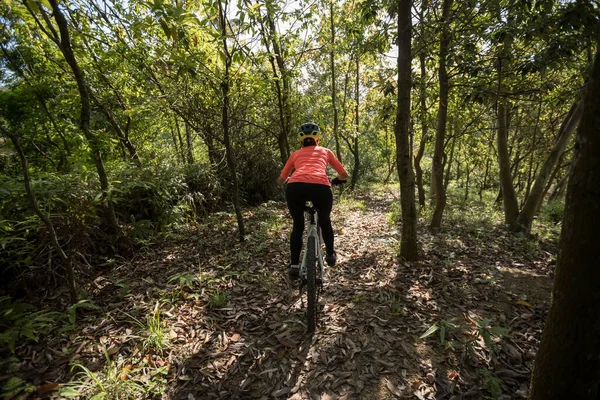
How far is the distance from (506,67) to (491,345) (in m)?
5.20

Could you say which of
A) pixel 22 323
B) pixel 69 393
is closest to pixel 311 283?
pixel 69 393

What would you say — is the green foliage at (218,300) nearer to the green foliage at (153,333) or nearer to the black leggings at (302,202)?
the green foliage at (153,333)

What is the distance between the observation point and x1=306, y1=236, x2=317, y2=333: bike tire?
328 cm

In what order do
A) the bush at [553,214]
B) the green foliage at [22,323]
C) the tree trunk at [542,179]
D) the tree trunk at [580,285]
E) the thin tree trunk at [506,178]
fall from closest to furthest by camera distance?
the tree trunk at [580,285] < the green foliage at [22,323] < the tree trunk at [542,179] < the thin tree trunk at [506,178] < the bush at [553,214]

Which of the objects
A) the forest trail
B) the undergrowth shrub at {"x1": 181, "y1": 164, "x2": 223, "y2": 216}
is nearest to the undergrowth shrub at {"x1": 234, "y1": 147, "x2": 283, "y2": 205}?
the undergrowth shrub at {"x1": 181, "y1": 164, "x2": 223, "y2": 216}

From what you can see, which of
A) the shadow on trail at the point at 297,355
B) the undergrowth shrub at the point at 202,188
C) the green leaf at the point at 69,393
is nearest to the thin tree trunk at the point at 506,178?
the shadow on trail at the point at 297,355

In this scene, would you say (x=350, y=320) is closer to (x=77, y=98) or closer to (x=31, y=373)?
(x=31, y=373)

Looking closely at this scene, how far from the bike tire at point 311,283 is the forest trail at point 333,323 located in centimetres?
20

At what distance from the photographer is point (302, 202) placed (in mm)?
3773

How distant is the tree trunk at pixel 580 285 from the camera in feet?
4.17

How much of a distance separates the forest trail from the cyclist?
0.93 m

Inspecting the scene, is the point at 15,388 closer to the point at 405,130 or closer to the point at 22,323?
the point at 22,323

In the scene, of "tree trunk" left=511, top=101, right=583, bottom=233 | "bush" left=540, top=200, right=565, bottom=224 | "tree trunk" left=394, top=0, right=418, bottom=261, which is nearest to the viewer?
"tree trunk" left=394, top=0, right=418, bottom=261

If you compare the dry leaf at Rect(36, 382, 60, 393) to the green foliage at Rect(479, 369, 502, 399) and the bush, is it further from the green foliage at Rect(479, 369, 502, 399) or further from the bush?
the bush
